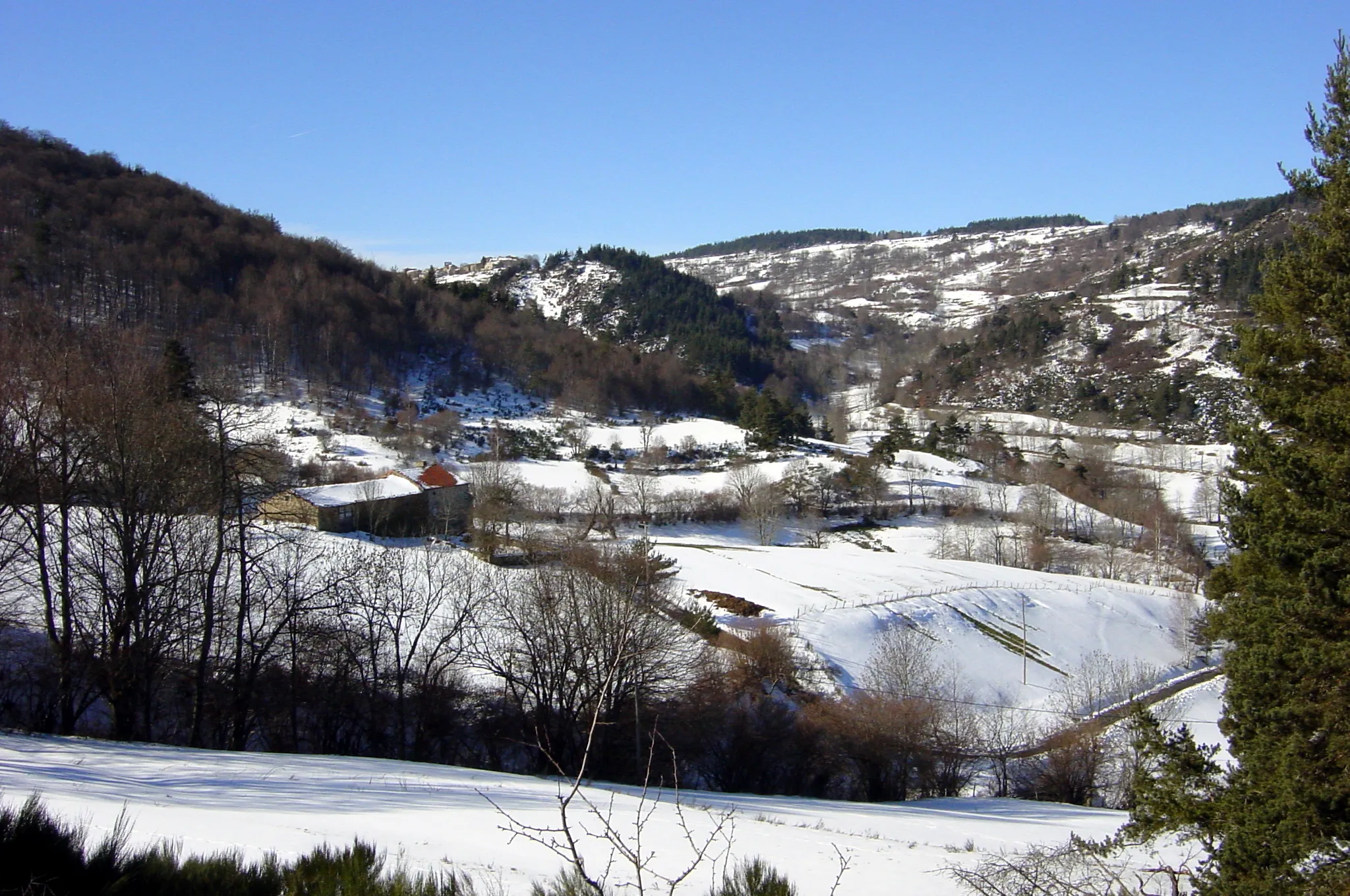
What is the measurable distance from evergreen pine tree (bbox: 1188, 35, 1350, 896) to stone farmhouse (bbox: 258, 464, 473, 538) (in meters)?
33.0

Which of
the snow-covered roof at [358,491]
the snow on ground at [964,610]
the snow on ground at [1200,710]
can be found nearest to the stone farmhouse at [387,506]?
the snow-covered roof at [358,491]

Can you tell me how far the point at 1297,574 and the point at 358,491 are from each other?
3887 centimetres

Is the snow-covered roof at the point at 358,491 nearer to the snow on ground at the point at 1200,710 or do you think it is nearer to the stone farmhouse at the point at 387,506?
the stone farmhouse at the point at 387,506

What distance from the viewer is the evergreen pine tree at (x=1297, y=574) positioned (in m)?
6.67

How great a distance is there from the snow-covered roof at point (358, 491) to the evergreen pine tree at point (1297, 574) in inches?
1411

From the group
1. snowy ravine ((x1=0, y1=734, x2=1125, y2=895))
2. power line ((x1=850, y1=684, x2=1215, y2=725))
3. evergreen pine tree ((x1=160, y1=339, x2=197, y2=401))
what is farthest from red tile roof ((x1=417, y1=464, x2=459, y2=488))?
snowy ravine ((x1=0, y1=734, x2=1125, y2=895))

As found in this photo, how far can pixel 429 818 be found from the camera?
8547 millimetres

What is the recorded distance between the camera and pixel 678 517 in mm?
53219

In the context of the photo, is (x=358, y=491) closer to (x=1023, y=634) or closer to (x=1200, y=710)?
(x=1023, y=634)

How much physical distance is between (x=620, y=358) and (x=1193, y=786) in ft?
278

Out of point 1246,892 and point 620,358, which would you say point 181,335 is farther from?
point 1246,892

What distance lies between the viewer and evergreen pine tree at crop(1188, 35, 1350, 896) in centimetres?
667

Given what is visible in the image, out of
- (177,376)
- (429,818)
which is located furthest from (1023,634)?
(177,376)

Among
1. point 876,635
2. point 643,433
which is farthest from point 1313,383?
point 643,433
